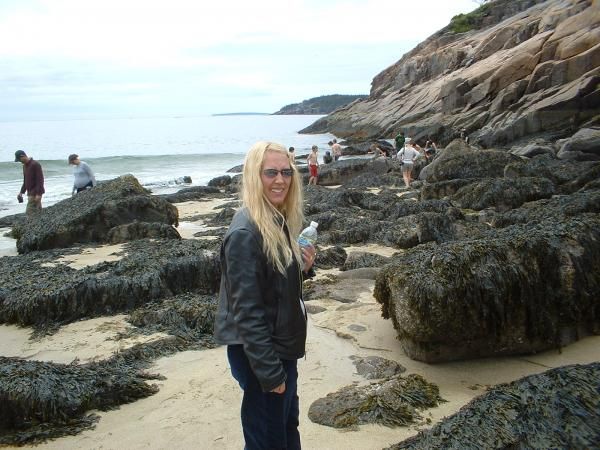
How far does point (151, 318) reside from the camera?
545cm

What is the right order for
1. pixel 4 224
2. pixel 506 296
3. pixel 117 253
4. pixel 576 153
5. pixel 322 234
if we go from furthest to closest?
1. pixel 576 153
2. pixel 4 224
3. pixel 322 234
4. pixel 117 253
5. pixel 506 296

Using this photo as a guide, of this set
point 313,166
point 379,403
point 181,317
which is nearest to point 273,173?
point 379,403

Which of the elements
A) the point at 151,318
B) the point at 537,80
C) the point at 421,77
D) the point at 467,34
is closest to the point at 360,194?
the point at 151,318

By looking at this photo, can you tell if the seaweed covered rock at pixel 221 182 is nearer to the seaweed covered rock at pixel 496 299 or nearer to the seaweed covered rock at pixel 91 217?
the seaweed covered rock at pixel 91 217

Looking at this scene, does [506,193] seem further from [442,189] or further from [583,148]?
[583,148]

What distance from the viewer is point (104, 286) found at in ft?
19.5

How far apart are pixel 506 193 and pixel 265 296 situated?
9.79 metres

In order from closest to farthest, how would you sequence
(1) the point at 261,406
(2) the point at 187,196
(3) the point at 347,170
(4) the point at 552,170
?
(1) the point at 261,406
(4) the point at 552,170
(2) the point at 187,196
(3) the point at 347,170

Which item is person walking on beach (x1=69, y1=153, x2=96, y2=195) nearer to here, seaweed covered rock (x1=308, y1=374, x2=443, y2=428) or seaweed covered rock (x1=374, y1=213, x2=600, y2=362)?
seaweed covered rock (x1=374, y1=213, x2=600, y2=362)

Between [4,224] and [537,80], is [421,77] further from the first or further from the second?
[4,224]

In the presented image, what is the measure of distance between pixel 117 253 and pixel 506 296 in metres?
6.26

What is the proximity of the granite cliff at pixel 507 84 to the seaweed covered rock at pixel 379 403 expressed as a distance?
18593mm

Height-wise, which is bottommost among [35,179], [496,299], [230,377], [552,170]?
[230,377]

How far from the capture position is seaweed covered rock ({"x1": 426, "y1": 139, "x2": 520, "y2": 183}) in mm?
14273
